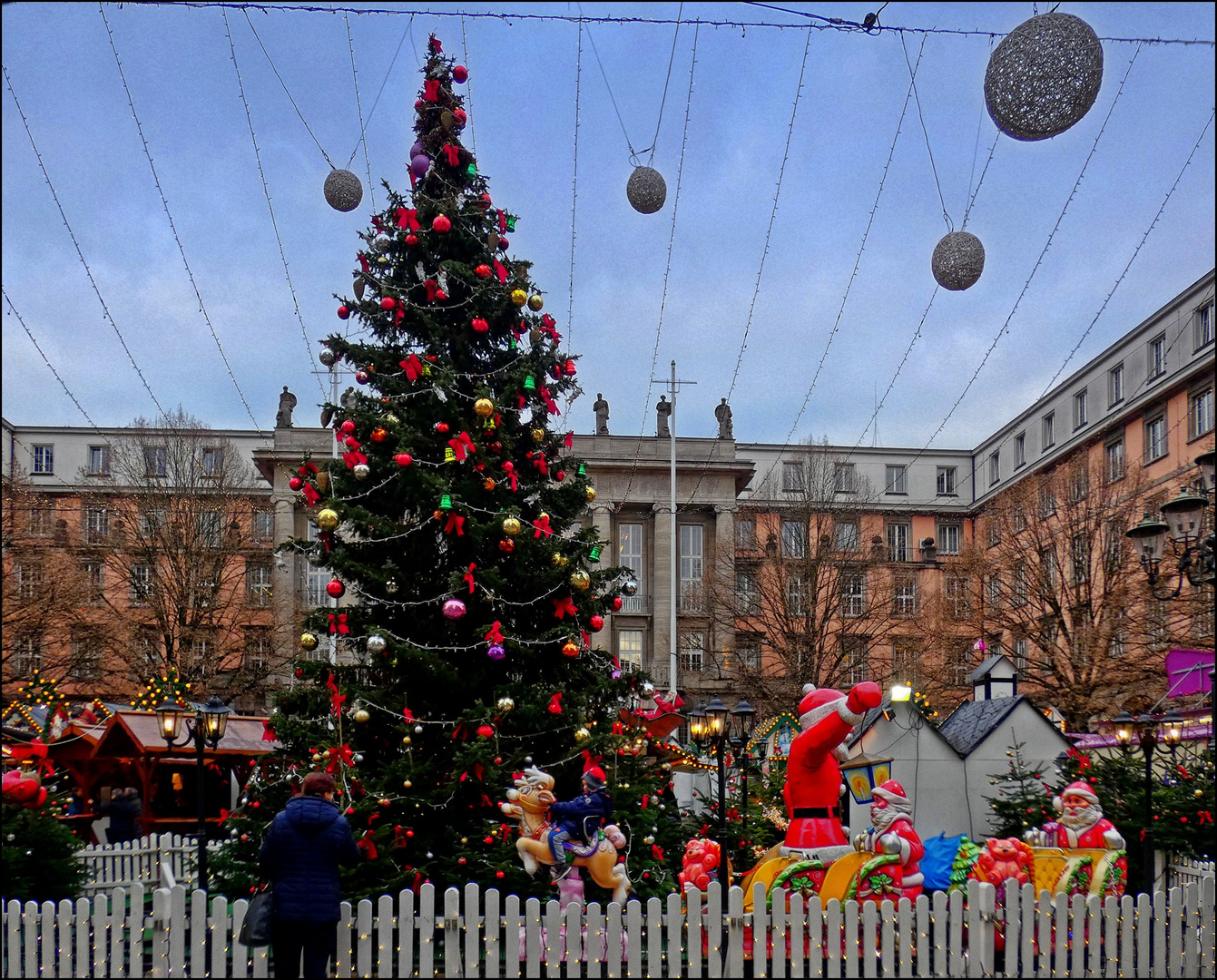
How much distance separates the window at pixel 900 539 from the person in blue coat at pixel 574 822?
4341 cm

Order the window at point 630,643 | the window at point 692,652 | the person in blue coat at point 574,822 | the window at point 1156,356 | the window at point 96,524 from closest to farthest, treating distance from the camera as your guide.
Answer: the person in blue coat at point 574,822, the window at point 96,524, the window at point 1156,356, the window at point 692,652, the window at point 630,643

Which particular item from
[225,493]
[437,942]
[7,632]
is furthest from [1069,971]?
[225,493]

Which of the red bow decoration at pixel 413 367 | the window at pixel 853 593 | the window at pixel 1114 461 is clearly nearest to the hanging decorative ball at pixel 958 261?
the red bow decoration at pixel 413 367

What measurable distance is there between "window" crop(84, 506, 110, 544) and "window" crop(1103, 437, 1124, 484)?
93.0ft

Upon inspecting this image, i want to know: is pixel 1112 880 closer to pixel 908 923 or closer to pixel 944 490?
pixel 908 923

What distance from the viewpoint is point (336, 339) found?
40.0 feet

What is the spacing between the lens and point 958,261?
10969 millimetres

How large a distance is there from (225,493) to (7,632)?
8.22m

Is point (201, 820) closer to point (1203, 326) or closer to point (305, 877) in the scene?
point (305, 877)

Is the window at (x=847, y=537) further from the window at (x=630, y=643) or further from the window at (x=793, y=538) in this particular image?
the window at (x=630, y=643)

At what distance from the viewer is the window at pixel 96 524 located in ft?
106

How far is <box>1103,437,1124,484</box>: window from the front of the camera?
30497 millimetres

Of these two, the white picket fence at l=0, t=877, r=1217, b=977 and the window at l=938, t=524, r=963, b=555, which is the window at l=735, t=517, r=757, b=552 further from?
the white picket fence at l=0, t=877, r=1217, b=977

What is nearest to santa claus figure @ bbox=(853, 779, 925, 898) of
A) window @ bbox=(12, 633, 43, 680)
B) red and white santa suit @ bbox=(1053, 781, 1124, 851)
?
red and white santa suit @ bbox=(1053, 781, 1124, 851)
